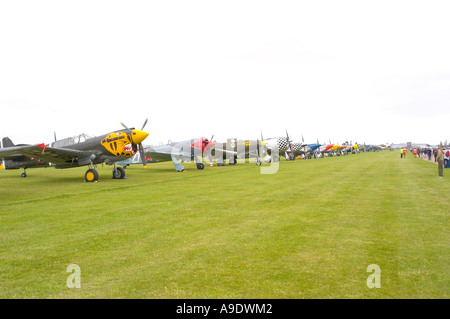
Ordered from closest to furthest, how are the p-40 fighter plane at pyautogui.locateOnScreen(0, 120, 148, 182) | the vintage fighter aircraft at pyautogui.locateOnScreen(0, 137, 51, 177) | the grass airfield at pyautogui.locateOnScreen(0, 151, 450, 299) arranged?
the grass airfield at pyautogui.locateOnScreen(0, 151, 450, 299), the p-40 fighter plane at pyautogui.locateOnScreen(0, 120, 148, 182), the vintage fighter aircraft at pyautogui.locateOnScreen(0, 137, 51, 177)

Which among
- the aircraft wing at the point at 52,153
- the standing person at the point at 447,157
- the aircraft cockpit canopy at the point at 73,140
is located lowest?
the standing person at the point at 447,157

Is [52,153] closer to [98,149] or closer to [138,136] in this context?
[98,149]

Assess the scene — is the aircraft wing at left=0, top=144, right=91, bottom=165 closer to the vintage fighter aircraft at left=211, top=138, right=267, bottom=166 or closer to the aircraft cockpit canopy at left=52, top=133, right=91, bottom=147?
the aircraft cockpit canopy at left=52, top=133, right=91, bottom=147

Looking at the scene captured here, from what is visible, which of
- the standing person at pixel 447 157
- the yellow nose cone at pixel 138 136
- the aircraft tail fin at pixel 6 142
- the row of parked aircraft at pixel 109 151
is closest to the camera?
the row of parked aircraft at pixel 109 151

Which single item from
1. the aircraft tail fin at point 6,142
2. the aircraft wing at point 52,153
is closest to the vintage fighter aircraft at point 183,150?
the aircraft wing at point 52,153

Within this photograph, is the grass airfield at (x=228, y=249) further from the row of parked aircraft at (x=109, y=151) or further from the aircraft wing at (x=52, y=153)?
the row of parked aircraft at (x=109, y=151)

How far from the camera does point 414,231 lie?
5539mm

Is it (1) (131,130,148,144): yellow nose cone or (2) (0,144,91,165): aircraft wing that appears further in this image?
(1) (131,130,148,144): yellow nose cone

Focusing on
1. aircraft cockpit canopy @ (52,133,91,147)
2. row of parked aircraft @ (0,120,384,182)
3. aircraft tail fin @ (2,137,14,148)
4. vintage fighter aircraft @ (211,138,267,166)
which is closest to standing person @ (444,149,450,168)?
vintage fighter aircraft @ (211,138,267,166)

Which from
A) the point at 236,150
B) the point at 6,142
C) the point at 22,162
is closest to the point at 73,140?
the point at 22,162

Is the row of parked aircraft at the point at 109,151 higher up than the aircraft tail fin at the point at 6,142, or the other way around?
the aircraft tail fin at the point at 6,142
